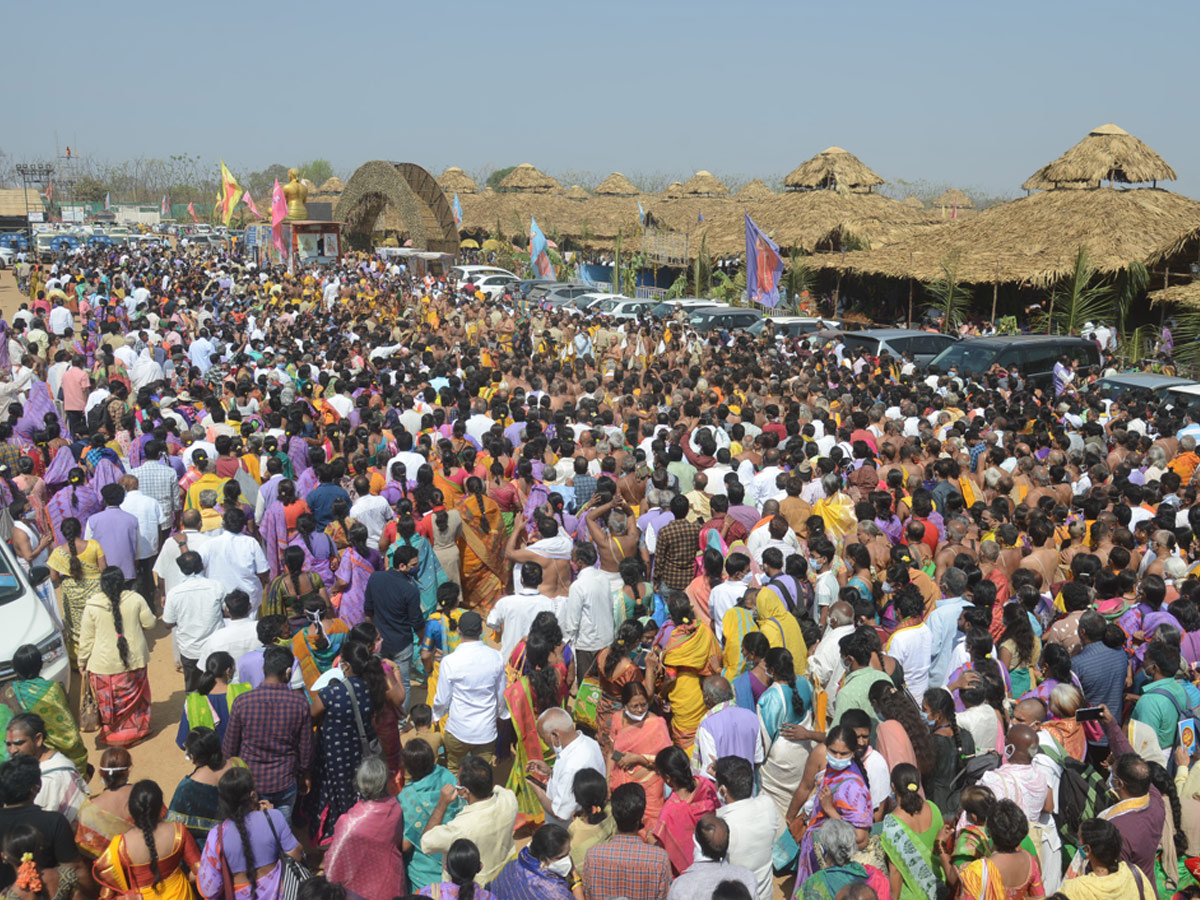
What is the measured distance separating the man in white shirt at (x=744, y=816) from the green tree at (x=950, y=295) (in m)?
18.8

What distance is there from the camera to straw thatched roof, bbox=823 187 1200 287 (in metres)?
19.5

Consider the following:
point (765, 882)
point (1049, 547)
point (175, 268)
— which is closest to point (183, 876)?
point (765, 882)

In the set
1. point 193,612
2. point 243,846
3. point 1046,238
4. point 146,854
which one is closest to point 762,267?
point 1046,238

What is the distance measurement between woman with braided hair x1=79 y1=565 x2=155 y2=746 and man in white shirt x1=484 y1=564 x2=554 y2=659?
7.33 ft

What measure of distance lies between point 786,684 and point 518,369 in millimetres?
8778

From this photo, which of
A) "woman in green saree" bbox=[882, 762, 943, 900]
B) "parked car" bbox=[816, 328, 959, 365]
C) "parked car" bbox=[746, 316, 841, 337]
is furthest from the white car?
"woman in green saree" bbox=[882, 762, 943, 900]

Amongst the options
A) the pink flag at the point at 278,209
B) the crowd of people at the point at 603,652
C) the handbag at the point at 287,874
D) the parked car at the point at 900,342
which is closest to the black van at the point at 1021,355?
the parked car at the point at 900,342

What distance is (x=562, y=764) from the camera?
4.47m

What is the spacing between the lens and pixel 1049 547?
696 cm

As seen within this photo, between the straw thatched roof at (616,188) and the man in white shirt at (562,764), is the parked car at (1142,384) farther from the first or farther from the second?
the straw thatched roof at (616,188)

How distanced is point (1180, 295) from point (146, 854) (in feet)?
62.0

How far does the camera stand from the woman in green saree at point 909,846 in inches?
152

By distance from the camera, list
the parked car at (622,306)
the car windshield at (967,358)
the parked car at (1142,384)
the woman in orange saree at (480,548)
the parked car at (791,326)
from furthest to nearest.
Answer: the parked car at (622,306)
the parked car at (791,326)
the car windshield at (967,358)
the parked car at (1142,384)
the woman in orange saree at (480,548)

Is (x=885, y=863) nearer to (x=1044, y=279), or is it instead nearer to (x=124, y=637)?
(x=124, y=637)
